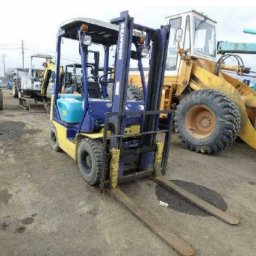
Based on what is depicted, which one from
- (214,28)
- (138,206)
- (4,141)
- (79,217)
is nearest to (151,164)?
(138,206)

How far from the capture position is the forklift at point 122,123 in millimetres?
3461

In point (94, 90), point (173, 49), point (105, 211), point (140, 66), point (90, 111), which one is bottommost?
point (105, 211)

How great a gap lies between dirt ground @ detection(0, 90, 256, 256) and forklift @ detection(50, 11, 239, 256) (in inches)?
7.3

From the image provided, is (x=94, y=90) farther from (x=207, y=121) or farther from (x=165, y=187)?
(x=207, y=121)

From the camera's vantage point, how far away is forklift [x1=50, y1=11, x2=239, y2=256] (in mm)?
3461

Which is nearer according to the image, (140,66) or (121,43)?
(121,43)

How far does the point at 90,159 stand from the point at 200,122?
3323 millimetres

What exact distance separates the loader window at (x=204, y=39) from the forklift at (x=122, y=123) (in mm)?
3313

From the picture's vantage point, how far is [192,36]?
6816mm

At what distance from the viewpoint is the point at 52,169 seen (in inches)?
177

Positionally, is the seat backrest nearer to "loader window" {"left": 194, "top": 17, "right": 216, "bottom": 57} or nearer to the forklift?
the forklift

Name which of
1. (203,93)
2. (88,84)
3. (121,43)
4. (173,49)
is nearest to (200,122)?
(203,93)

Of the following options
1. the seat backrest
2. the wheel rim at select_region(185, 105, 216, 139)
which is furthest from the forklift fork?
the wheel rim at select_region(185, 105, 216, 139)

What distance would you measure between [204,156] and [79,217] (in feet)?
11.5
